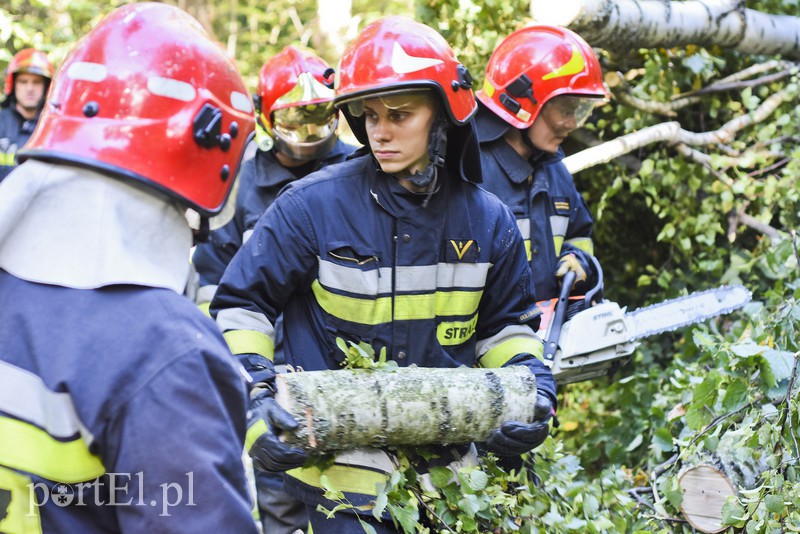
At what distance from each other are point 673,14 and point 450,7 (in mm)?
1432

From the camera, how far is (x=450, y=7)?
5.71 meters

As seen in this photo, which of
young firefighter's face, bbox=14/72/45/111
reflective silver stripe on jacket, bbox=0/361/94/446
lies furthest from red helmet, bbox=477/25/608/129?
young firefighter's face, bbox=14/72/45/111

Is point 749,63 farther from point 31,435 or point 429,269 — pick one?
point 31,435

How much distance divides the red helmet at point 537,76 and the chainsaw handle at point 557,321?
81 cm

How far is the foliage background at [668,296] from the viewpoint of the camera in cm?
328

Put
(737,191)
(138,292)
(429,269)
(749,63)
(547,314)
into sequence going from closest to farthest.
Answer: (138,292) < (429,269) < (547,314) < (737,191) < (749,63)

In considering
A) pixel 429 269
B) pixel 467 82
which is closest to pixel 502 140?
pixel 467 82

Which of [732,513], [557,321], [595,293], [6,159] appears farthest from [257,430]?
[6,159]

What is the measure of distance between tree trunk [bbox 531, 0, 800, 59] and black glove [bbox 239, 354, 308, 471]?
3211 millimetres

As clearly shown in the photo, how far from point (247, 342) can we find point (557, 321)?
1.81 metres

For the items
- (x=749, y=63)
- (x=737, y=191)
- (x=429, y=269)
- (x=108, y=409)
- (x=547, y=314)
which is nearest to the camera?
(x=108, y=409)

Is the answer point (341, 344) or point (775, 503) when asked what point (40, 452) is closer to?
point (341, 344)

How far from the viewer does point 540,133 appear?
4.40 metres

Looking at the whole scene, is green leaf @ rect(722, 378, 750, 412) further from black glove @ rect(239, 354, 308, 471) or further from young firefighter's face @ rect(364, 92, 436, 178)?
black glove @ rect(239, 354, 308, 471)
